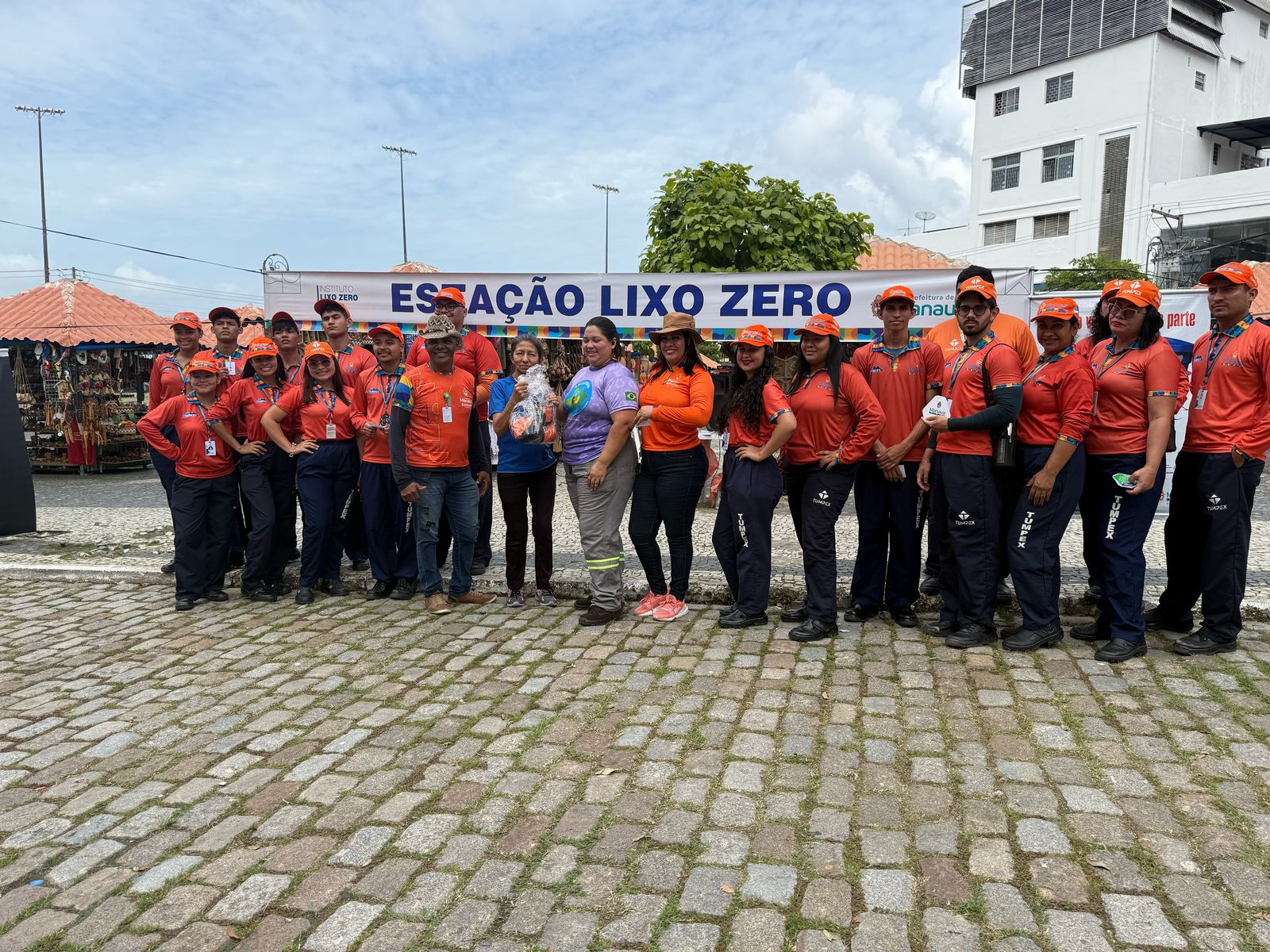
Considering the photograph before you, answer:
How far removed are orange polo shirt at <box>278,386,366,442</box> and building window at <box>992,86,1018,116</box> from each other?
2124 inches

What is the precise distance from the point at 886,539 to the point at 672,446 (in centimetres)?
141

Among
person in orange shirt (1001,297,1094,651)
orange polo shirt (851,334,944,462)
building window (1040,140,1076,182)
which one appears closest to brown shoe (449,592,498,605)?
orange polo shirt (851,334,944,462)

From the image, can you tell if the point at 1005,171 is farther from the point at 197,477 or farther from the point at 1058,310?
the point at 197,477

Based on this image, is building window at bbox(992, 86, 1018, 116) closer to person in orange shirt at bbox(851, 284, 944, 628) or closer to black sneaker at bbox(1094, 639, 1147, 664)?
person in orange shirt at bbox(851, 284, 944, 628)

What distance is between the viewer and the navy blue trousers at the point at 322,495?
Answer: 18.8 feet

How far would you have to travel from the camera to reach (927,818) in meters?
2.88

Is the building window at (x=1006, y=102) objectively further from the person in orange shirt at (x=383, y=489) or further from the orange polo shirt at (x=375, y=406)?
the orange polo shirt at (x=375, y=406)

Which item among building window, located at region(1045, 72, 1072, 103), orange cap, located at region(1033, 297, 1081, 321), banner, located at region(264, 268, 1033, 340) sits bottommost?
orange cap, located at region(1033, 297, 1081, 321)

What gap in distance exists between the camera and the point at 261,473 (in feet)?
19.2

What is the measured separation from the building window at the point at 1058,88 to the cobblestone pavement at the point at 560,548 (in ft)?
149

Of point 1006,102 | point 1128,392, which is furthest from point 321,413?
point 1006,102

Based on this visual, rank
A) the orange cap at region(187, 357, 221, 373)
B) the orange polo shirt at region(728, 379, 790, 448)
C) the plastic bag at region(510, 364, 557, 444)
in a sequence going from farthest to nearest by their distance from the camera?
the orange cap at region(187, 357, 221, 373) → the plastic bag at region(510, 364, 557, 444) → the orange polo shirt at region(728, 379, 790, 448)

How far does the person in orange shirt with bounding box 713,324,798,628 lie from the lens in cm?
475

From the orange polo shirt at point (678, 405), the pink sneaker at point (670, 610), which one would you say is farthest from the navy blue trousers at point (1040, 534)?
the pink sneaker at point (670, 610)
